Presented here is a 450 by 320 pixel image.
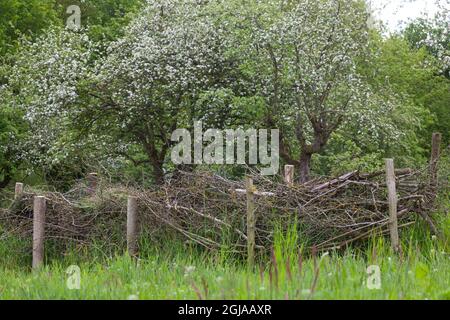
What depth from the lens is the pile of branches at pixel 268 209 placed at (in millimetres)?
10289

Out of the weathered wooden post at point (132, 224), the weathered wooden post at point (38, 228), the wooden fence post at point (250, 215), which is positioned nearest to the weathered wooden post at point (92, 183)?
the weathered wooden post at point (38, 228)

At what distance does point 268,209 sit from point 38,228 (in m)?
3.47

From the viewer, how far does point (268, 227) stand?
10.3 metres

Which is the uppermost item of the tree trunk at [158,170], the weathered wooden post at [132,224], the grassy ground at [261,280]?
the tree trunk at [158,170]

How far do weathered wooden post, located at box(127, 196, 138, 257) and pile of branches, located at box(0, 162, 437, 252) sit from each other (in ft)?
0.50

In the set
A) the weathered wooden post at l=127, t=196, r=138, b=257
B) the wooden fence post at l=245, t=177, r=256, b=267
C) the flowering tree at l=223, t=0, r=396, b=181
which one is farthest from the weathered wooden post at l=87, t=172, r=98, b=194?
the flowering tree at l=223, t=0, r=396, b=181

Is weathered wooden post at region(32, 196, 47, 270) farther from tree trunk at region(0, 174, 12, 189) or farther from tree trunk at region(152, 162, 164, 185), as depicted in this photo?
tree trunk at region(0, 174, 12, 189)

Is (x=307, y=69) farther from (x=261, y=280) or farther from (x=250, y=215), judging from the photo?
(x=261, y=280)

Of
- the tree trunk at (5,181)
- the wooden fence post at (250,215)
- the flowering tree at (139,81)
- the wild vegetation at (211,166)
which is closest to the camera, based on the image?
the wild vegetation at (211,166)

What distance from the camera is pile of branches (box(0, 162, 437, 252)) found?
10289mm

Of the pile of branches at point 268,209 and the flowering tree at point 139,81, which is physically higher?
the flowering tree at point 139,81

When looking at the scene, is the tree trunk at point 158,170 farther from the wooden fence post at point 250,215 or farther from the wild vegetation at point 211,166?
the wooden fence post at point 250,215

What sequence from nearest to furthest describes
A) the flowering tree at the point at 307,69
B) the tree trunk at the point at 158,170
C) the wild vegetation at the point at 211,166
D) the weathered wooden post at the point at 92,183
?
the wild vegetation at the point at 211,166
the weathered wooden post at the point at 92,183
the flowering tree at the point at 307,69
the tree trunk at the point at 158,170

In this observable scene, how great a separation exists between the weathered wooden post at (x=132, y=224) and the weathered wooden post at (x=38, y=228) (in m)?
1.50
